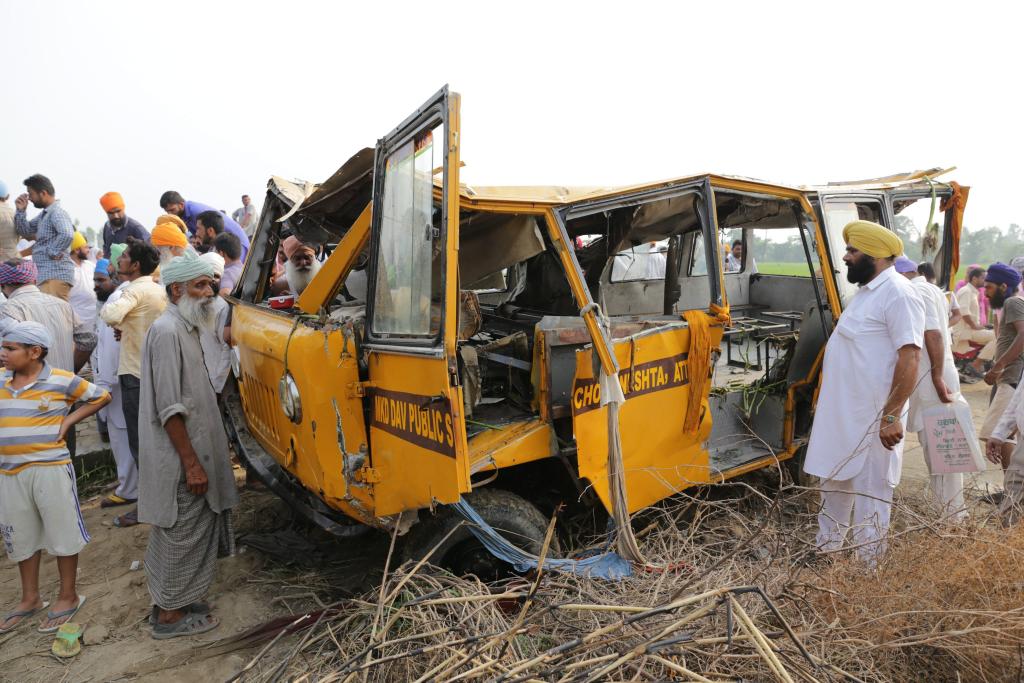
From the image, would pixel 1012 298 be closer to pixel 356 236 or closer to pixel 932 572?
pixel 932 572

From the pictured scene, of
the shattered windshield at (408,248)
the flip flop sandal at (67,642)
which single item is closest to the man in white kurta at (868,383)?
the shattered windshield at (408,248)

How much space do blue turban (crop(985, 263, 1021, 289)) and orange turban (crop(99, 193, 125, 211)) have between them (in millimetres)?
9031

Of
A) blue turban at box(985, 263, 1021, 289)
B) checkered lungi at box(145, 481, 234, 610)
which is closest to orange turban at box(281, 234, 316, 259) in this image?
checkered lungi at box(145, 481, 234, 610)

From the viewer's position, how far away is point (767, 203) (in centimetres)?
443

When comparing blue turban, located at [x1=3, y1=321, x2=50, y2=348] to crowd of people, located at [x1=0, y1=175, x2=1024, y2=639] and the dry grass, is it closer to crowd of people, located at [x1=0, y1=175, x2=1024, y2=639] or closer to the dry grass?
crowd of people, located at [x1=0, y1=175, x2=1024, y2=639]

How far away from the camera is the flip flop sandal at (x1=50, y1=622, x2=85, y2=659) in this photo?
3.23 m

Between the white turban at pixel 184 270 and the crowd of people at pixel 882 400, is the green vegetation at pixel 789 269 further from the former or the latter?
the white turban at pixel 184 270

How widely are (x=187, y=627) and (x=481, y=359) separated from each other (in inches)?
82.1

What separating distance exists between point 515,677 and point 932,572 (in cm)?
159

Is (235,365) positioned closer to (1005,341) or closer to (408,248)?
(408,248)

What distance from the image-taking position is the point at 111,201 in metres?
7.49

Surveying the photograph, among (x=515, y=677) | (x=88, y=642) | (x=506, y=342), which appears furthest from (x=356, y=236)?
(x=88, y=642)

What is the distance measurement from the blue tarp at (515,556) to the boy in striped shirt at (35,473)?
7.60 feet

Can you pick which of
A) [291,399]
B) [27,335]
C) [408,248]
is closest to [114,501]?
[27,335]
